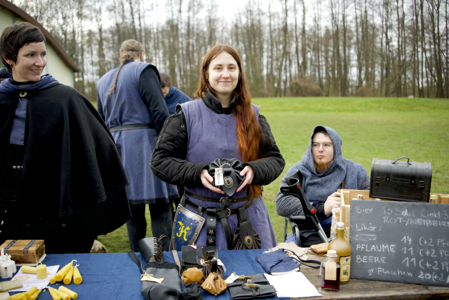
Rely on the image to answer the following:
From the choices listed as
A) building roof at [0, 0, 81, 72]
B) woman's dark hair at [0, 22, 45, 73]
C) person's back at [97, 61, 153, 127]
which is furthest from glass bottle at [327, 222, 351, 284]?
building roof at [0, 0, 81, 72]

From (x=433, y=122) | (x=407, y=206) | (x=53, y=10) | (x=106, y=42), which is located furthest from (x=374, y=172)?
(x=106, y=42)

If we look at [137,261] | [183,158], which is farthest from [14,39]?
[137,261]

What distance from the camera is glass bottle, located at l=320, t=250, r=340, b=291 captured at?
1368 millimetres

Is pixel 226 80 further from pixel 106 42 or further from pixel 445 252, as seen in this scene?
pixel 106 42

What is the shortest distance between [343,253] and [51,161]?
1.64 metres

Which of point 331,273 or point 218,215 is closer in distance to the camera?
point 331,273

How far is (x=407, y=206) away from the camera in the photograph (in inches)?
57.6

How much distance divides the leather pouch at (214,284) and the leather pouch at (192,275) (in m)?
0.04

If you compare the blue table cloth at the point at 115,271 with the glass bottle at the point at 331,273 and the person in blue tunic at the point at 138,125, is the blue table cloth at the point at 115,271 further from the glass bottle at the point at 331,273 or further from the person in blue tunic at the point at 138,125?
the person in blue tunic at the point at 138,125

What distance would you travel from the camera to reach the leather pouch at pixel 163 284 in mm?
1285

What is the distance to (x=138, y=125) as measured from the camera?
9.89 feet

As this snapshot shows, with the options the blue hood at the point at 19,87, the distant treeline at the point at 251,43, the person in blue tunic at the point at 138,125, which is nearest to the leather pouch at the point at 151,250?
the blue hood at the point at 19,87

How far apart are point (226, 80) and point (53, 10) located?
21568 mm

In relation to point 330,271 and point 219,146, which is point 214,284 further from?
point 219,146
